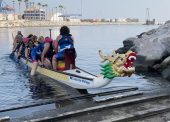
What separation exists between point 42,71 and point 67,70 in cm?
299

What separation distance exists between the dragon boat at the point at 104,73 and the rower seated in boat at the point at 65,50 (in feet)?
1.14

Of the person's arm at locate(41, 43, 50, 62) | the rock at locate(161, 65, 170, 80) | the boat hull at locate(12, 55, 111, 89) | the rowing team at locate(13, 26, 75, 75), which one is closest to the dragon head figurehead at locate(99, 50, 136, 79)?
the boat hull at locate(12, 55, 111, 89)

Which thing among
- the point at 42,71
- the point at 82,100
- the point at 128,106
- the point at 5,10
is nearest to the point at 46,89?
the point at 42,71

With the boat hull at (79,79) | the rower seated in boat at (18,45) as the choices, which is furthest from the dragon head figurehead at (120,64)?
the rower seated in boat at (18,45)

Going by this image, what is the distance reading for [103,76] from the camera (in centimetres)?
1170

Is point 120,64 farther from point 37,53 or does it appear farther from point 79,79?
point 37,53

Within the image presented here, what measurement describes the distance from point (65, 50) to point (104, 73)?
3.28 meters

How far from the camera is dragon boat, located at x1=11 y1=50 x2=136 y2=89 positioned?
1115cm

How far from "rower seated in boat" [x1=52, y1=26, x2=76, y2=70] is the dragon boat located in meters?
0.35

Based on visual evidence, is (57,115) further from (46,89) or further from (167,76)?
(167,76)

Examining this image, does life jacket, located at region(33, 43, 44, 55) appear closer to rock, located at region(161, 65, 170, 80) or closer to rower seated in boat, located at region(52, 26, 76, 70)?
rower seated in boat, located at region(52, 26, 76, 70)

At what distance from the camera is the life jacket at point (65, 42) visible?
1408 cm

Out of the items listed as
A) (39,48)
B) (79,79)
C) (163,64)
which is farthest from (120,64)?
(163,64)

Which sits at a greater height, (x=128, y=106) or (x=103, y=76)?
(x=103, y=76)
